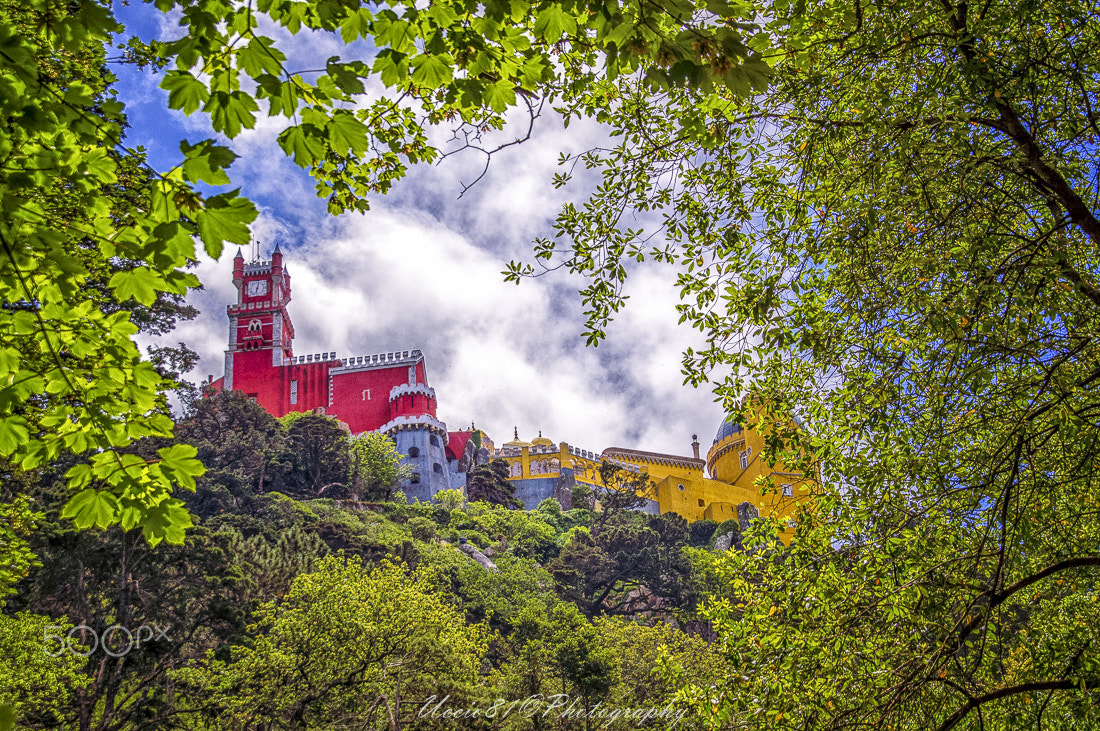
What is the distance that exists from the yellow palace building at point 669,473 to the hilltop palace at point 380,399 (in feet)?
0.23

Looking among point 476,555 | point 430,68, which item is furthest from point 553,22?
point 476,555

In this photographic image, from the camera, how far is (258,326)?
4403 centimetres

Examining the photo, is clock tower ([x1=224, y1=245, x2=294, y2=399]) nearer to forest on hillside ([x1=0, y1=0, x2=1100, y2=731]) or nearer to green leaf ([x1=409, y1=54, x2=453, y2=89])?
forest on hillside ([x1=0, y1=0, x2=1100, y2=731])

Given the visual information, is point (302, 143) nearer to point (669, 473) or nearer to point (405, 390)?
point (405, 390)

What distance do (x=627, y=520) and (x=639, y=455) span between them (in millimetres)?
12381

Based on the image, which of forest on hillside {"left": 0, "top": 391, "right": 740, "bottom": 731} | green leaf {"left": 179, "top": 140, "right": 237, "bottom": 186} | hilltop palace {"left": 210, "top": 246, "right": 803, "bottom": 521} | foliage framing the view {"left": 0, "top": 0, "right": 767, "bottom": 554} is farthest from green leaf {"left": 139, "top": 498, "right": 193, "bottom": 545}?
hilltop palace {"left": 210, "top": 246, "right": 803, "bottom": 521}

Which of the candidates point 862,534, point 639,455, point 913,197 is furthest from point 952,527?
point 639,455

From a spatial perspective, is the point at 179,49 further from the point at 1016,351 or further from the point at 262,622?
the point at 262,622

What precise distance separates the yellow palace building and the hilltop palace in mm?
72

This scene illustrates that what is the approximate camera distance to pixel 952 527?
15.1 feet

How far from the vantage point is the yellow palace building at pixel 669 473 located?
4831 cm

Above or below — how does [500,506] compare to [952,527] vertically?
above

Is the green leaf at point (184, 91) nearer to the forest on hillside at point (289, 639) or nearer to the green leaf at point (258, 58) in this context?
the green leaf at point (258, 58)

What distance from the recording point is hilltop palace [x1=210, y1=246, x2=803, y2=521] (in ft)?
140
